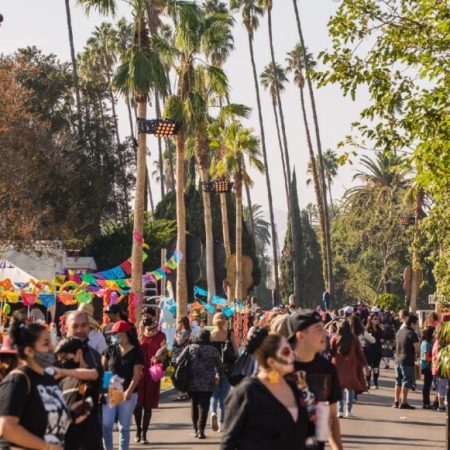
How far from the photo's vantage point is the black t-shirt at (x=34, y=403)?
21.3ft

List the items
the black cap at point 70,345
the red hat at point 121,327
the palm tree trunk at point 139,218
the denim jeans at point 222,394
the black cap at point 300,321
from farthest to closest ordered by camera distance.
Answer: the palm tree trunk at point 139,218, the denim jeans at point 222,394, the red hat at point 121,327, the black cap at point 70,345, the black cap at point 300,321

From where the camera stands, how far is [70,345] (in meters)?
8.46

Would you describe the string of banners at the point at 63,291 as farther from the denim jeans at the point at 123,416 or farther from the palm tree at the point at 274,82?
the palm tree at the point at 274,82

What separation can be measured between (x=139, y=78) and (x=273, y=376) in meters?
24.8

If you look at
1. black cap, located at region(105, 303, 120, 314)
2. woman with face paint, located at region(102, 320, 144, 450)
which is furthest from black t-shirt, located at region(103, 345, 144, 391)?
black cap, located at region(105, 303, 120, 314)

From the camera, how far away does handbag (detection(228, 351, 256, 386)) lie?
399 inches

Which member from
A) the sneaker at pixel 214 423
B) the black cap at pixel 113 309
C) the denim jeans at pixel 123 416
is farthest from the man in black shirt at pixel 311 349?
the sneaker at pixel 214 423

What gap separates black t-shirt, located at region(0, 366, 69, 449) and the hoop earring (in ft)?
4.08

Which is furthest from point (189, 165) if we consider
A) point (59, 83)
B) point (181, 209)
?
point (181, 209)

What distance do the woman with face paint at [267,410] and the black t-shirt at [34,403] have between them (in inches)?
39.0

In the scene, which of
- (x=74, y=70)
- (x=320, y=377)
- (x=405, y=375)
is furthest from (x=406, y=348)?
(x=74, y=70)

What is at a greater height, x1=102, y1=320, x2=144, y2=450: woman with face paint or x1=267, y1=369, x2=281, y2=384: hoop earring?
x1=102, y1=320, x2=144, y2=450: woman with face paint

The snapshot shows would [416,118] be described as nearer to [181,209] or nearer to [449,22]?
[449,22]

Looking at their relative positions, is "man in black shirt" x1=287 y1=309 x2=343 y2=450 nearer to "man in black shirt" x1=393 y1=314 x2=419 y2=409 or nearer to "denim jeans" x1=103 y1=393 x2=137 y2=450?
"denim jeans" x1=103 y1=393 x2=137 y2=450
